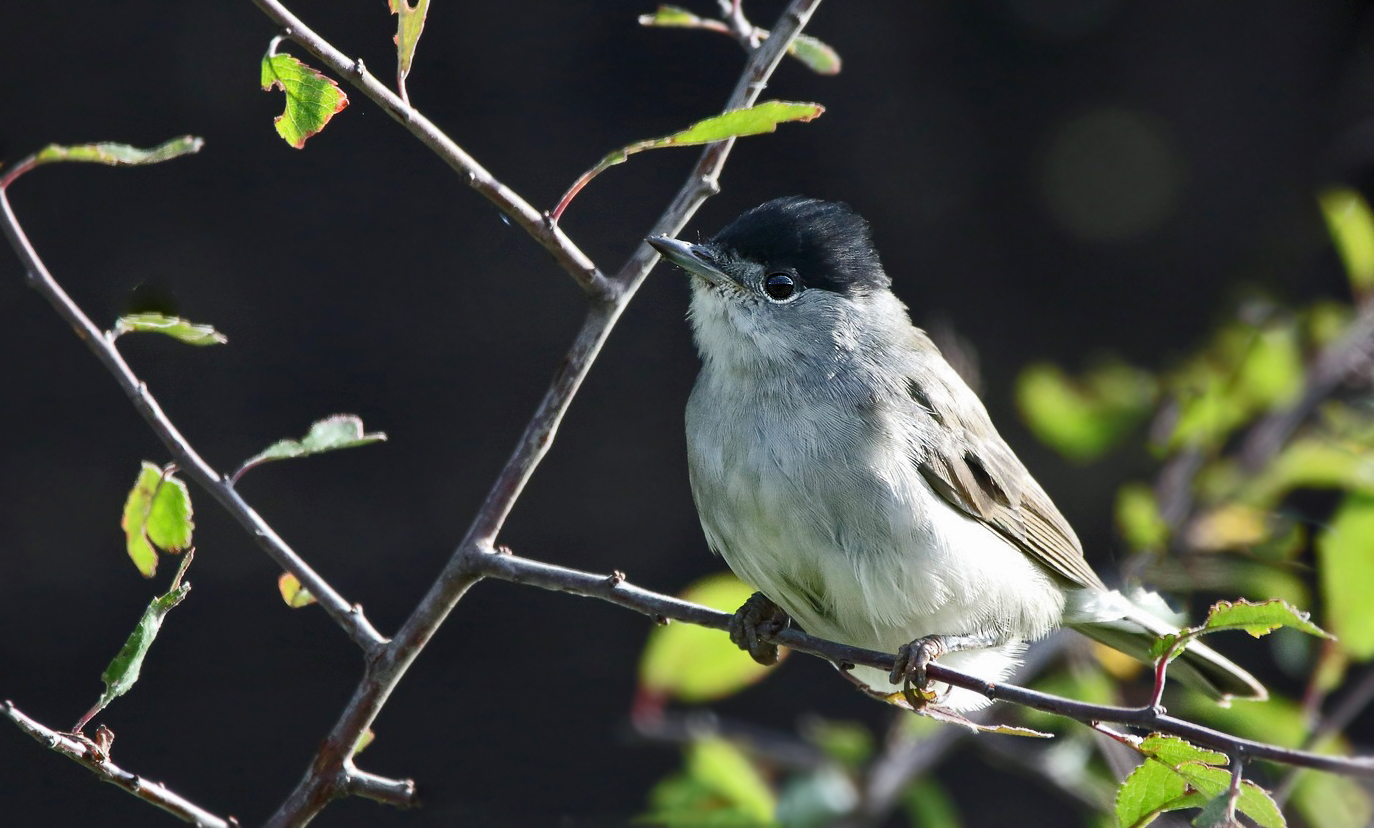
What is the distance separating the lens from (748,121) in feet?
4.89

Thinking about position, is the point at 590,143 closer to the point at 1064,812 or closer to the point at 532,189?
the point at 532,189

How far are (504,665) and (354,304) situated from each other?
1.60 metres

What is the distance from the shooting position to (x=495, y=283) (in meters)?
5.28

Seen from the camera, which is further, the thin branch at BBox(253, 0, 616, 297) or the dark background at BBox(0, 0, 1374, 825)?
the dark background at BBox(0, 0, 1374, 825)

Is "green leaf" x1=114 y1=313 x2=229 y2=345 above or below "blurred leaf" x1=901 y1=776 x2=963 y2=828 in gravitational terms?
above

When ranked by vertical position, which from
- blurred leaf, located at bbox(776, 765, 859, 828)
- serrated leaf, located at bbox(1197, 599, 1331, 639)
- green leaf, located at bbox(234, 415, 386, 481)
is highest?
green leaf, located at bbox(234, 415, 386, 481)

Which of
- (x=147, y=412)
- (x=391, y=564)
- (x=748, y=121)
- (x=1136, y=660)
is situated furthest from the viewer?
(x=391, y=564)

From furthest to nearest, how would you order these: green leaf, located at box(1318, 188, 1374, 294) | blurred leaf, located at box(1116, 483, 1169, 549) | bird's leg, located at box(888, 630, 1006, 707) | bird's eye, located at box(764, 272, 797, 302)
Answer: bird's eye, located at box(764, 272, 797, 302) < green leaf, located at box(1318, 188, 1374, 294) < blurred leaf, located at box(1116, 483, 1169, 549) < bird's leg, located at box(888, 630, 1006, 707)

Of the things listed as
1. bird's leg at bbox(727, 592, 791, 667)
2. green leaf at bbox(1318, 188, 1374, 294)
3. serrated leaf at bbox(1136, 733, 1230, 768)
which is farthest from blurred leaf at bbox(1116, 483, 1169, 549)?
serrated leaf at bbox(1136, 733, 1230, 768)

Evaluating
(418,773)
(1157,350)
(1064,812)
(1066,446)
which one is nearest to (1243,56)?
(1157,350)

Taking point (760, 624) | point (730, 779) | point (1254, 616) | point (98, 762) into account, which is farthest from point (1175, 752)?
point (760, 624)

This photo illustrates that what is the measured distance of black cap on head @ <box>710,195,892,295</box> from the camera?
286cm

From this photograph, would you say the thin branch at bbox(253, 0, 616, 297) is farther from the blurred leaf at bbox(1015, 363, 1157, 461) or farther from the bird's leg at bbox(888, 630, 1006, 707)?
the blurred leaf at bbox(1015, 363, 1157, 461)

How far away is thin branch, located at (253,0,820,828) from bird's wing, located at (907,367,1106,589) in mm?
1061
